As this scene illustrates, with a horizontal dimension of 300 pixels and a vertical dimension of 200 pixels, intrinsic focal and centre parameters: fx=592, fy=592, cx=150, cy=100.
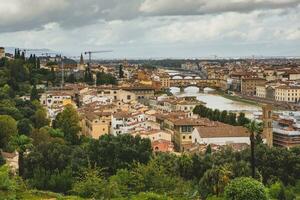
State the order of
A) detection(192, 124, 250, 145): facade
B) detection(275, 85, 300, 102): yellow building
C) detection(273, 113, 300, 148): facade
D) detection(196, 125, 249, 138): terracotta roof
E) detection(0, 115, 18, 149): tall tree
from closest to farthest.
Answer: detection(0, 115, 18, 149): tall tree < detection(192, 124, 250, 145): facade < detection(196, 125, 249, 138): terracotta roof < detection(273, 113, 300, 148): facade < detection(275, 85, 300, 102): yellow building

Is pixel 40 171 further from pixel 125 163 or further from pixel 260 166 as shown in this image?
pixel 260 166

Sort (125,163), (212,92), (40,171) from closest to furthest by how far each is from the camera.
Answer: (40,171), (125,163), (212,92)

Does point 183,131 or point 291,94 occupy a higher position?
point 183,131

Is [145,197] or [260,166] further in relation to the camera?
[260,166]

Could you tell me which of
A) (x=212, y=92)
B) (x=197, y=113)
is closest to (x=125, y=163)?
(x=197, y=113)

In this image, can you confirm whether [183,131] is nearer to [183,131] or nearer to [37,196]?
[183,131]

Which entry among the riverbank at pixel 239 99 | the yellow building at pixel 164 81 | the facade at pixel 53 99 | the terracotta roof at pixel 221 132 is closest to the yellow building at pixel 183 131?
the terracotta roof at pixel 221 132

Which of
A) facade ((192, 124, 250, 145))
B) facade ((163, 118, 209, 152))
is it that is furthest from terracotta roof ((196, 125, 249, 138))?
facade ((163, 118, 209, 152))

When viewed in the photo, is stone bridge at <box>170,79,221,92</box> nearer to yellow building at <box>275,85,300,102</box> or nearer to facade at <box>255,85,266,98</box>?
facade at <box>255,85,266,98</box>

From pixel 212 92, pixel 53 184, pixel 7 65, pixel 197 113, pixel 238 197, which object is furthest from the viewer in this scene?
pixel 212 92

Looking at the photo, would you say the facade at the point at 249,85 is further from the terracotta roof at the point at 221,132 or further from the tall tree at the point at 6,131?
the tall tree at the point at 6,131

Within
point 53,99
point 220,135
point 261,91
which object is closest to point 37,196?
point 220,135
